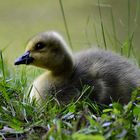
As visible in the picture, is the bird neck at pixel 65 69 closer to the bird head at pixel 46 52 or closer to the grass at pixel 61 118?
the bird head at pixel 46 52

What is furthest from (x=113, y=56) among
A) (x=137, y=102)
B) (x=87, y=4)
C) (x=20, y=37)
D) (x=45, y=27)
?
(x=87, y=4)

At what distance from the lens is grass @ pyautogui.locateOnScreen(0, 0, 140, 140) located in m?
2.02

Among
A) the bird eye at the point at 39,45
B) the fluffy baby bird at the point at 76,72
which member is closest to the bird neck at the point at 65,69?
the fluffy baby bird at the point at 76,72

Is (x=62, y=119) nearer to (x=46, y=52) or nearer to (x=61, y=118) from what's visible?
(x=61, y=118)

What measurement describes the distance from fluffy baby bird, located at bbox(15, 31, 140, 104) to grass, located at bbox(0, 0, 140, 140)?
0.29 feet

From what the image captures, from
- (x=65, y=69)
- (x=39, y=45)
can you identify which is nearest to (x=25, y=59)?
(x=39, y=45)

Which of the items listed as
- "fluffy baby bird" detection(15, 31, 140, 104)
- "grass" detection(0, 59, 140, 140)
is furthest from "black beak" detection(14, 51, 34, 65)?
"grass" detection(0, 59, 140, 140)

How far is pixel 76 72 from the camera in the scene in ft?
9.77

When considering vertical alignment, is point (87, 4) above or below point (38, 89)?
below

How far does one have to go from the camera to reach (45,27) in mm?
6086

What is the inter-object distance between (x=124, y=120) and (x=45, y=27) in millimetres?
4036

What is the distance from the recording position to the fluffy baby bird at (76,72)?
2.91 m

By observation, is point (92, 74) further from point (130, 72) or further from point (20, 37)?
point (20, 37)

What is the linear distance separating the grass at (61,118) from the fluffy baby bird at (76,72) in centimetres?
9
